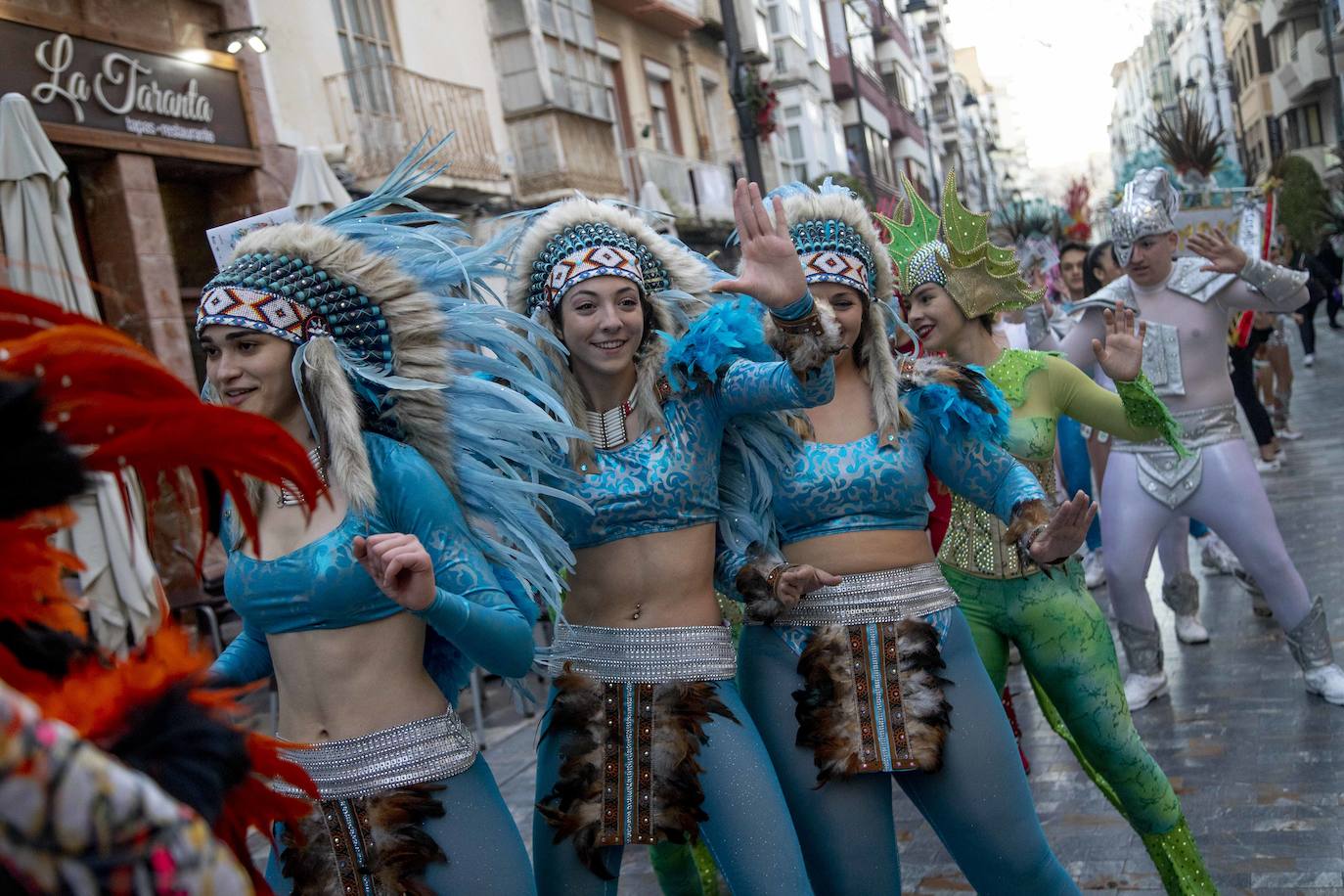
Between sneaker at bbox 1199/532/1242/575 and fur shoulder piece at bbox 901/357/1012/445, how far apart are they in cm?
488

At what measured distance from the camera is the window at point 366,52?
535 inches

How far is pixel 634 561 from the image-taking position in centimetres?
298

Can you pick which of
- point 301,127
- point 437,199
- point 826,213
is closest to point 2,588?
point 826,213

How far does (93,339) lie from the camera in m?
1.51

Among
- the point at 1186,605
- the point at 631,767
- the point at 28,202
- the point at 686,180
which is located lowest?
the point at 1186,605

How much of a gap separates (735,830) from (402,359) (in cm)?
119

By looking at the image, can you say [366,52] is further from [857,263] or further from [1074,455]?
[857,263]

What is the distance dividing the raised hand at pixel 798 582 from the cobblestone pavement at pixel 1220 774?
5.19 feet

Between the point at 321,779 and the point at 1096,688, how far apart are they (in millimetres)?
2144

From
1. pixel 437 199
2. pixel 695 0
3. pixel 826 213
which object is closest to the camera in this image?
pixel 826 213

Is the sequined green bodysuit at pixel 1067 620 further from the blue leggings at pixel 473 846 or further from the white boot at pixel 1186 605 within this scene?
the white boot at pixel 1186 605

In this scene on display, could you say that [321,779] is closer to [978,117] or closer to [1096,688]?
[1096,688]

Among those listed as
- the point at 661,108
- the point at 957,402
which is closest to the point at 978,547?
the point at 957,402

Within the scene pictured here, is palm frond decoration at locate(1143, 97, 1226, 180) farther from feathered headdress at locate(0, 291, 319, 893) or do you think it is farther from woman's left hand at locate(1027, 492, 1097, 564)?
feathered headdress at locate(0, 291, 319, 893)
